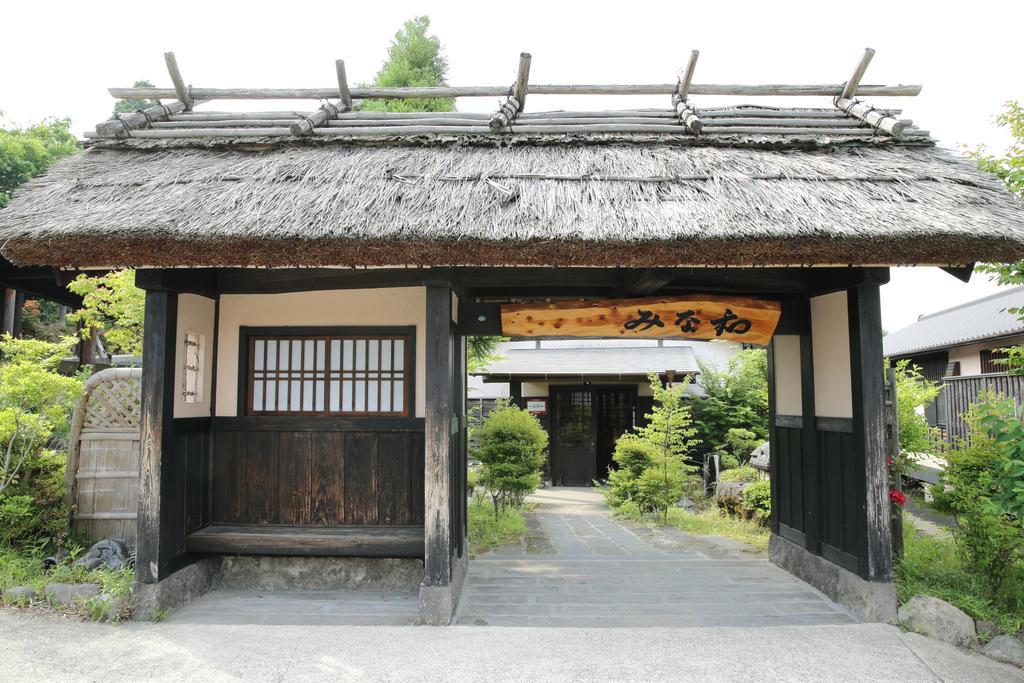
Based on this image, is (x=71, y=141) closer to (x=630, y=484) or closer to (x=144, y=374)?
(x=144, y=374)

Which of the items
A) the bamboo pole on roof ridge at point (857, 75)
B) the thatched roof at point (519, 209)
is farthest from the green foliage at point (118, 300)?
the bamboo pole on roof ridge at point (857, 75)

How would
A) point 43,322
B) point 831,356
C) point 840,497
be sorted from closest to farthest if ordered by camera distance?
point 840,497, point 831,356, point 43,322

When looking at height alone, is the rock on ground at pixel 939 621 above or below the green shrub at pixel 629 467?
below

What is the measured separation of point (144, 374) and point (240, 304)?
3.94ft

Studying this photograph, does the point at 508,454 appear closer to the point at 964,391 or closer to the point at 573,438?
the point at 573,438

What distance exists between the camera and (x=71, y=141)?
1766cm

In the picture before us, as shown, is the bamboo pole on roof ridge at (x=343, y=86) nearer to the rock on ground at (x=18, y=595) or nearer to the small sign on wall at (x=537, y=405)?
the rock on ground at (x=18, y=595)

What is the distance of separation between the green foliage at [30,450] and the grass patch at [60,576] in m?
0.38

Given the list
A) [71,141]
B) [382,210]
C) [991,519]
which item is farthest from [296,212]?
[71,141]

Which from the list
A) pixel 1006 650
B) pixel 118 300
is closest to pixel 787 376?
pixel 1006 650

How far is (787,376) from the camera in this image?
629cm

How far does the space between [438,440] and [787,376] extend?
3.82m

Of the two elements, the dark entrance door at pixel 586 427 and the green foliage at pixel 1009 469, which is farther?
the dark entrance door at pixel 586 427

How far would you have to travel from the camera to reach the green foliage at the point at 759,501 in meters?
8.59
